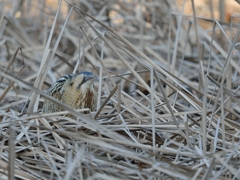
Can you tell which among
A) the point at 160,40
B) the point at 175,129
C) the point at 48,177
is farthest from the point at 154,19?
the point at 48,177

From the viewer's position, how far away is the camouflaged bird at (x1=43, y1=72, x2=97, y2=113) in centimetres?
255

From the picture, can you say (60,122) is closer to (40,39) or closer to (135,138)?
(135,138)

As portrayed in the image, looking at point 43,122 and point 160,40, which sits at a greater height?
point 160,40

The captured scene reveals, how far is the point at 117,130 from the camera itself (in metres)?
2.30

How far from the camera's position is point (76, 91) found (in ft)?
8.52

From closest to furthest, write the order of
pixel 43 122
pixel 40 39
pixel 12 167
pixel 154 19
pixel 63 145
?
pixel 12 167, pixel 63 145, pixel 43 122, pixel 154 19, pixel 40 39

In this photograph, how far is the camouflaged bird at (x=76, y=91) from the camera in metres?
2.55

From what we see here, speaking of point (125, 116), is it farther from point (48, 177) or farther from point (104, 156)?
point (48, 177)

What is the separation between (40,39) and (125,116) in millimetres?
3507

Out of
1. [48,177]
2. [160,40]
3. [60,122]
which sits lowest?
[48,177]

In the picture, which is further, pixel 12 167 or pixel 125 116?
pixel 125 116

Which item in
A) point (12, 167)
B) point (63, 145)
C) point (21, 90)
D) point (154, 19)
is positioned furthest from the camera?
point (154, 19)

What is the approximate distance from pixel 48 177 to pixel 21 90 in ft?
6.51

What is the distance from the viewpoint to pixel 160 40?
523 cm
